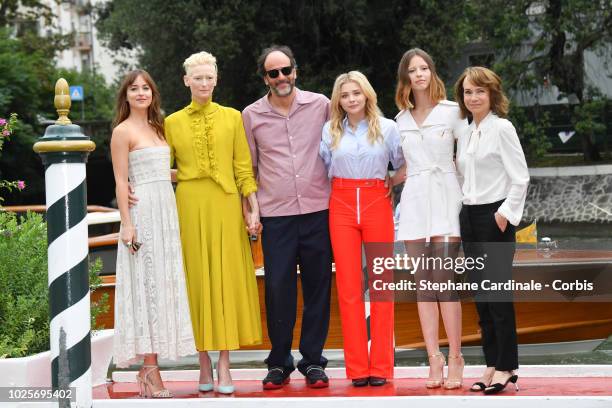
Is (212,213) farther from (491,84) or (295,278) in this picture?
(491,84)

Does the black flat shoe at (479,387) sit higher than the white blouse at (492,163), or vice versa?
the white blouse at (492,163)

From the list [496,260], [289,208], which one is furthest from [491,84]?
[289,208]

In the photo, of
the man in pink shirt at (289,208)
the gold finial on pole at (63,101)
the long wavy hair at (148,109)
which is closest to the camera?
the gold finial on pole at (63,101)

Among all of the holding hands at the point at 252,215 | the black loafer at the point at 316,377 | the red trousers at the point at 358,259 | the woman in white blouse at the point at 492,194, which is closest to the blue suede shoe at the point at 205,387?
the black loafer at the point at 316,377

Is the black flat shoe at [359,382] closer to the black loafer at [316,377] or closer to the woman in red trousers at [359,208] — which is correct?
the woman in red trousers at [359,208]

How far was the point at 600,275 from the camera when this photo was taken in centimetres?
895

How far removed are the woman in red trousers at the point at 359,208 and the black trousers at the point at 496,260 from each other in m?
0.46

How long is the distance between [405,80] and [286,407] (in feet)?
5.83

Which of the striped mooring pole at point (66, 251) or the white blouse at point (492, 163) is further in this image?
the white blouse at point (492, 163)

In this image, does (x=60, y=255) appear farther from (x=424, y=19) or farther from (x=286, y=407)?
(x=424, y=19)

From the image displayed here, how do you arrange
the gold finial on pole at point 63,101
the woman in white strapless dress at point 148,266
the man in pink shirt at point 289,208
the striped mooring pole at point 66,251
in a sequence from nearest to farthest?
the striped mooring pole at point 66,251, the gold finial on pole at point 63,101, the woman in white strapless dress at point 148,266, the man in pink shirt at point 289,208

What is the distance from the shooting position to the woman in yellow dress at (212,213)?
5.44 metres

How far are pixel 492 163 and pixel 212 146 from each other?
56.3 inches

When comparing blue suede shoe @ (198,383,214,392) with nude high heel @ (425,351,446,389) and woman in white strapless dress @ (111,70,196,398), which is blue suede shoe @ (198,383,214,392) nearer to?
woman in white strapless dress @ (111,70,196,398)
